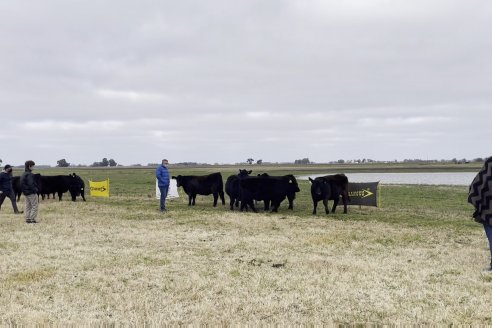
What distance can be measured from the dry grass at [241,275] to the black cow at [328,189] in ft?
Answer: 11.9

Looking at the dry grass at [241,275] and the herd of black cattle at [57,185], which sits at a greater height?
the herd of black cattle at [57,185]

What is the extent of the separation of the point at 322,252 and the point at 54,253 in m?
6.03

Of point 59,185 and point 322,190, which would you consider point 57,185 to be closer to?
point 59,185

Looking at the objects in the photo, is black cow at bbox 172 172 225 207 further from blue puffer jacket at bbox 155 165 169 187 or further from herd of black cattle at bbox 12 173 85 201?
herd of black cattle at bbox 12 173 85 201

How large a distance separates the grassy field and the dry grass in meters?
0.03

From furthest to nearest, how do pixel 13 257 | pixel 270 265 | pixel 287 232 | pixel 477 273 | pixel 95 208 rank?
pixel 95 208 → pixel 287 232 → pixel 13 257 → pixel 270 265 → pixel 477 273

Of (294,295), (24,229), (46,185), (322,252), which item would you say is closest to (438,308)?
(294,295)

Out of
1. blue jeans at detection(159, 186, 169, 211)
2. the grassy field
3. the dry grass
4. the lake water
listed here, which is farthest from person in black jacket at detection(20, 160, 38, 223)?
the lake water

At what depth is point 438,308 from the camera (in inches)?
244

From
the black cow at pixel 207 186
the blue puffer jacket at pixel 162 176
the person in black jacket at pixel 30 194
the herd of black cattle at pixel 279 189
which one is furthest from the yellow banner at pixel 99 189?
the person in black jacket at pixel 30 194

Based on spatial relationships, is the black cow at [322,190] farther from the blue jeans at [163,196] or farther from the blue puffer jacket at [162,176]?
the blue puffer jacket at [162,176]

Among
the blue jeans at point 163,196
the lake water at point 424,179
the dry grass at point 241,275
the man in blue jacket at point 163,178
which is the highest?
the man in blue jacket at point 163,178

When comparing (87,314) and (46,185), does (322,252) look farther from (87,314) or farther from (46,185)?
(46,185)

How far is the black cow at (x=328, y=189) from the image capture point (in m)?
17.6
